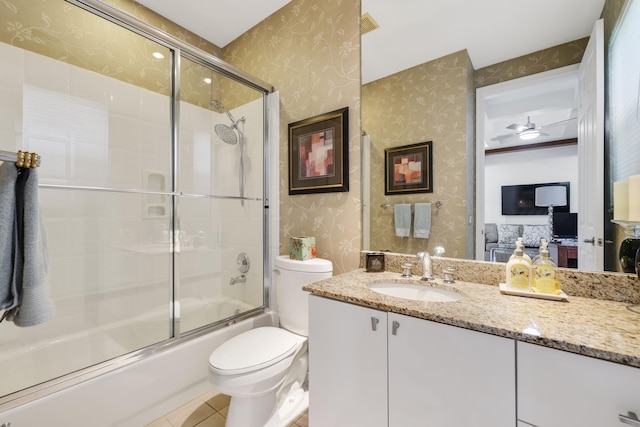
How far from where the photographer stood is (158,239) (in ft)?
6.34

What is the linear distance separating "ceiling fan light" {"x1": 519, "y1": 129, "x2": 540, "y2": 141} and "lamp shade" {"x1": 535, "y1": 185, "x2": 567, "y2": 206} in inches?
8.1

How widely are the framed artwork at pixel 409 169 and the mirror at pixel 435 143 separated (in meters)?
0.03

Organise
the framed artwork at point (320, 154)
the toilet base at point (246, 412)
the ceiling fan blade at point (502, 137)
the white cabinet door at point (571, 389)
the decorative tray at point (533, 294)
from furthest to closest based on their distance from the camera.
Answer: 1. the framed artwork at point (320, 154)
2. the toilet base at point (246, 412)
3. the ceiling fan blade at point (502, 137)
4. the decorative tray at point (533, 294)
5. the white cabinet door at point (571, 389)

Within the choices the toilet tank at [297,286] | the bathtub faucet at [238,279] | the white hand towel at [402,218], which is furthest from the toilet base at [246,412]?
the white hand towel at [402,218]

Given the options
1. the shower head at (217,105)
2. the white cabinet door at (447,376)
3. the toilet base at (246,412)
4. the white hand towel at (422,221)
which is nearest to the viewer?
the white cabinet door at (447,376)

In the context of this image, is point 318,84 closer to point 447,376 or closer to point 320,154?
point 320,154

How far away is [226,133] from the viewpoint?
2178 mm

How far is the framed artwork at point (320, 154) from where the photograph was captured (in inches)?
65.2

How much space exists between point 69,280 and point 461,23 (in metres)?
2.57

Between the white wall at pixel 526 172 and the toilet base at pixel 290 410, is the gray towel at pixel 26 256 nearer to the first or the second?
the toilet base at pixel 290 410

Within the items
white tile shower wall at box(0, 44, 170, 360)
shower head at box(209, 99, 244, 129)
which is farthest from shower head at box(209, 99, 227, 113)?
white tile shower wall at box(0, 44, 170, 360)

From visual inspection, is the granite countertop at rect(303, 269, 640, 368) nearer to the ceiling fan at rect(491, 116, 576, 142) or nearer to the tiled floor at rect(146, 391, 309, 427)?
the ceiling fan at rect(491, 116, 576, 142)

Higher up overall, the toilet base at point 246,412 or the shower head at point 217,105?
the shower head at point 217,105

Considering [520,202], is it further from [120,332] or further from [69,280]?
[69,280]
